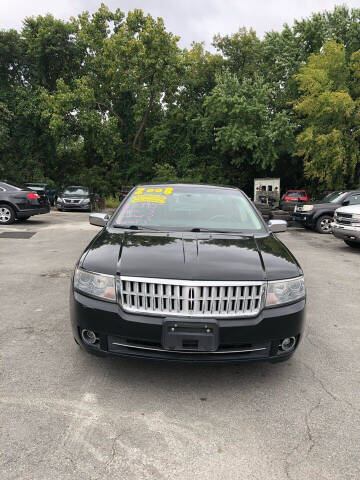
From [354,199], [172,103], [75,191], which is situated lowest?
[75,191]

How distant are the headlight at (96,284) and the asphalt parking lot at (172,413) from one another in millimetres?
682

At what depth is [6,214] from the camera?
1395 centimetres

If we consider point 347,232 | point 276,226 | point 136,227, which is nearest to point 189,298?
point 136,227

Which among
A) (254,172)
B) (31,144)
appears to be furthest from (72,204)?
(254,172)

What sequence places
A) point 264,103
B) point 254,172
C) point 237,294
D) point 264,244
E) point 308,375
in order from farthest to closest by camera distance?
Answer: point 254,172
point 264,103
point 264,244
point 308,375
point 237,294

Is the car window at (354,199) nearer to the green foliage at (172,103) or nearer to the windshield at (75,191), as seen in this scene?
the green foliage at (172,103)

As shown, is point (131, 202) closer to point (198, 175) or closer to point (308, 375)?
point (308, 375)

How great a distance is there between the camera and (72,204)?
71.6 ft

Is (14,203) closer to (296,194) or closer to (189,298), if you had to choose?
(189,298)

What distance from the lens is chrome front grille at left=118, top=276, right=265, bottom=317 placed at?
270cm

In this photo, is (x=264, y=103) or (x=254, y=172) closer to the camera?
(x=264, y=103)

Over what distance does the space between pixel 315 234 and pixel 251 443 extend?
12.6 meters

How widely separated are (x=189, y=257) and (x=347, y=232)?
8.03m

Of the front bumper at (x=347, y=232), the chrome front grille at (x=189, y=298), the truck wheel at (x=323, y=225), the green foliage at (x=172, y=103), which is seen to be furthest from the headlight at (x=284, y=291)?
the green foliage at (x=172, y=103)
